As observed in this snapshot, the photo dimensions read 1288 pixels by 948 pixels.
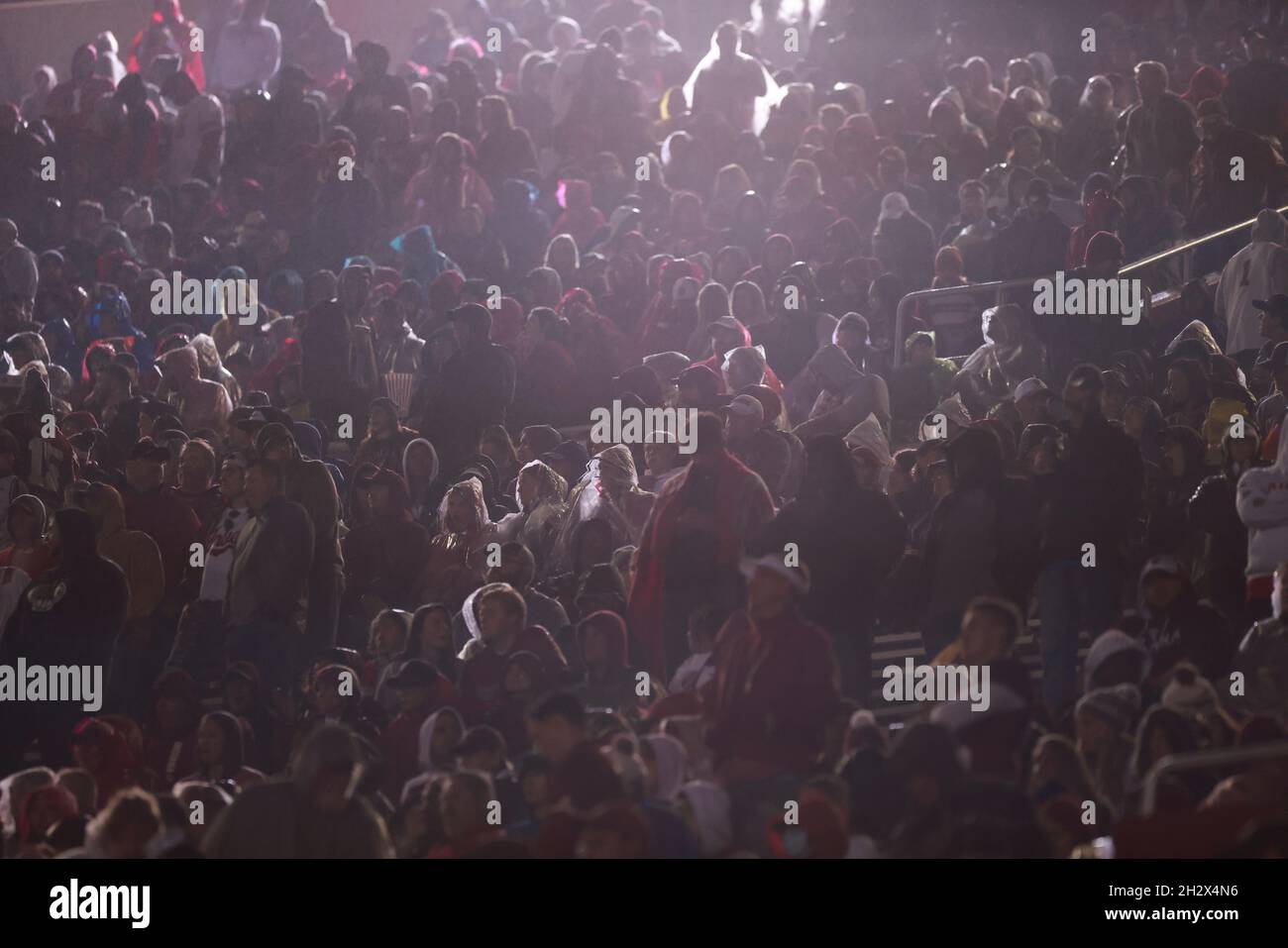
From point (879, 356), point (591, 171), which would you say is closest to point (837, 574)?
point (879, 356)

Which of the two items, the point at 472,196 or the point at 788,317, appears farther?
the point at 472,196

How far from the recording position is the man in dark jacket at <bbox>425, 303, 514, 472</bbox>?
11.9 m

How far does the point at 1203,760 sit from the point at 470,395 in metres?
6.17

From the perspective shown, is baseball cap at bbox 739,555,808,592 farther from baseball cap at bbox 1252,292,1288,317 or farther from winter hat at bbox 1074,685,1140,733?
baseball cap at bbox 1252,292,1288,317

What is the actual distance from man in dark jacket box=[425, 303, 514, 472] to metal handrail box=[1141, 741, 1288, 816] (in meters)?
5.94

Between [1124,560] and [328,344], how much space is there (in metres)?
5.65

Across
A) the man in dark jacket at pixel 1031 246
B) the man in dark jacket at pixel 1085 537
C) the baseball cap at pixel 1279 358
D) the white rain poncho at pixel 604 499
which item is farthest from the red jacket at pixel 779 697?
the man in dark jacket at pixel 1031 246

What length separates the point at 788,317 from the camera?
13133mm

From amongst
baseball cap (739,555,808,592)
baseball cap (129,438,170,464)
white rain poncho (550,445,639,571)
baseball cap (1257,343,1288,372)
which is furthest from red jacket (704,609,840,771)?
baseball cap (129,438,170,464)
